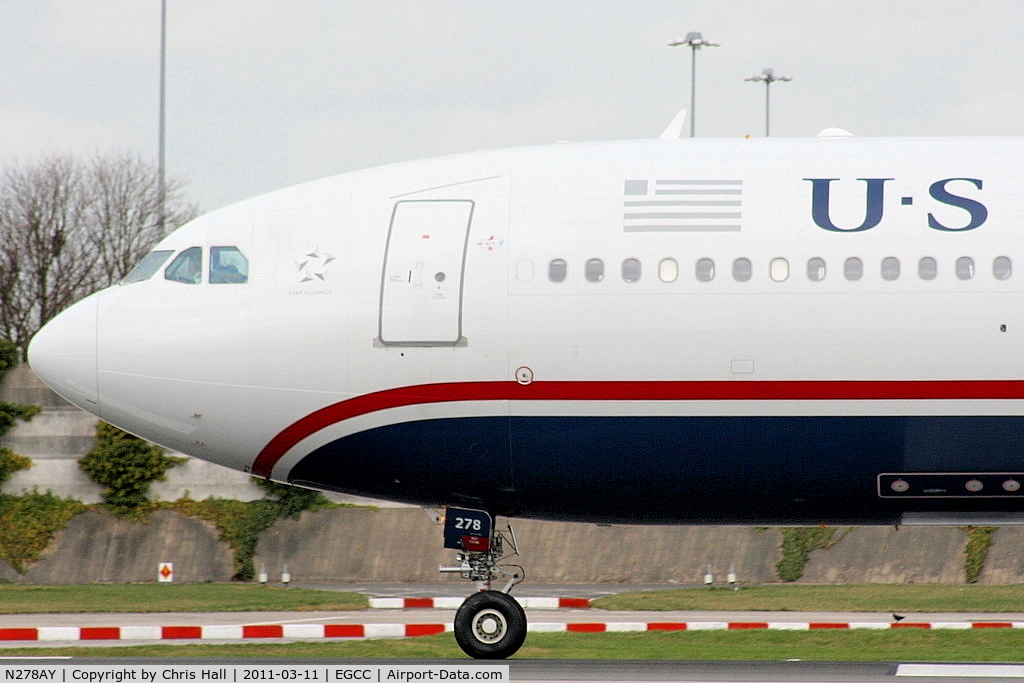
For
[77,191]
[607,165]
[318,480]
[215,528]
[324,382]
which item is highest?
[77,191]

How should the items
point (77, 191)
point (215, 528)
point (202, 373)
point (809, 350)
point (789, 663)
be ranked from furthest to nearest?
point (77, 191) → point (215, 528) → point (789, 663) → point (202, 373) → point (809, 350)

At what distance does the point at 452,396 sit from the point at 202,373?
263 centimetres

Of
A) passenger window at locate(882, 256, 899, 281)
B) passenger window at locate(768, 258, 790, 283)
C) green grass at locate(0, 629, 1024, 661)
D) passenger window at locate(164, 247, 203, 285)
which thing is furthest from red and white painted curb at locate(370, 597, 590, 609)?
passenger window at locate(882, 256, 899, 281)

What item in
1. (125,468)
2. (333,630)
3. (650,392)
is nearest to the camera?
(650,392)

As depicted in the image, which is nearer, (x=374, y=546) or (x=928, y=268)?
(x=928, y=268)

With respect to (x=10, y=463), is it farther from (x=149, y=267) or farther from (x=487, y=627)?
(x=487, y=627)

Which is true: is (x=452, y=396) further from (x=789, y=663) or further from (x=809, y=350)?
(x=789, y=663)

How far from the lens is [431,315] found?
14.7 m

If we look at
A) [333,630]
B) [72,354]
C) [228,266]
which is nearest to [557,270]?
[228,266]

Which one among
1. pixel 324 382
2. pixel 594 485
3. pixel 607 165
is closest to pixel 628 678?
pixel 594 485

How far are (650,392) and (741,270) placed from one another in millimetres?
1498

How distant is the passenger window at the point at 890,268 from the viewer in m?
14.2

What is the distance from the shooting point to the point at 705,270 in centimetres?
1442

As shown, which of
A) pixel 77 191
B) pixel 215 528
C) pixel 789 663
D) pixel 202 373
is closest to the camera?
pixel 202 373
